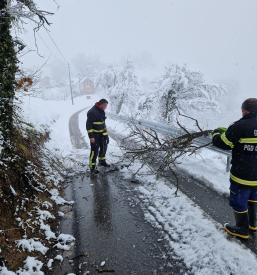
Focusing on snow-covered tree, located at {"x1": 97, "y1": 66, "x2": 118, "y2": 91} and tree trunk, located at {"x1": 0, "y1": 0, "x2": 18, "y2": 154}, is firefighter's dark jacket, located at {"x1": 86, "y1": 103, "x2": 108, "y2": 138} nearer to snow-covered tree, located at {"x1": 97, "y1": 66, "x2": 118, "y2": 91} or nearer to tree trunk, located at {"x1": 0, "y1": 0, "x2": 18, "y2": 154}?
tree trunk, located at {"x1": 0, "y1": 0, "x2": 18, "y2": 154}

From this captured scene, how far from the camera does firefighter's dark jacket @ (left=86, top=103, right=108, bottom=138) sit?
8719 mm

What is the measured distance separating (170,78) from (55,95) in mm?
75370

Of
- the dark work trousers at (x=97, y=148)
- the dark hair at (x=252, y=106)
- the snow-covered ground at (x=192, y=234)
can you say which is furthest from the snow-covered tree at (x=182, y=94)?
the dark hair at (x=252, y=106)

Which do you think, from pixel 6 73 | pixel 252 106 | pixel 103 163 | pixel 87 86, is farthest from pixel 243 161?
pixel 87 86

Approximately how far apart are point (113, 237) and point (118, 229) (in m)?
0.29

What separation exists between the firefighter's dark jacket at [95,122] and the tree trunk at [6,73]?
9.54 ft

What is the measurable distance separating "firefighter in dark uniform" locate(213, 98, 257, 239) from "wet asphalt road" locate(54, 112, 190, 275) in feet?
3.79

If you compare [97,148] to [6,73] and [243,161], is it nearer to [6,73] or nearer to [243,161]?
[6,73]

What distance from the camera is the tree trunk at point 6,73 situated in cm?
559

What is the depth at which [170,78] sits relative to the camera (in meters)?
20.6

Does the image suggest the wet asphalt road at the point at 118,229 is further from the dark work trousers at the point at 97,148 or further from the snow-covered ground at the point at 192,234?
the dark work trousers at the point at 97,148

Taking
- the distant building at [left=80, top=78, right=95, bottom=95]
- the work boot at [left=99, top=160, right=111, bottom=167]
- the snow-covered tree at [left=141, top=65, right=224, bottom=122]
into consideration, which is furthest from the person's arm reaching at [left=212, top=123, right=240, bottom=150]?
the distant building at [left=80, top=78, right=95, bottom=95]

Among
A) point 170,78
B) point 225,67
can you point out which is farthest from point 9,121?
point 225,67

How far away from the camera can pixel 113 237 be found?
16.2 ft
